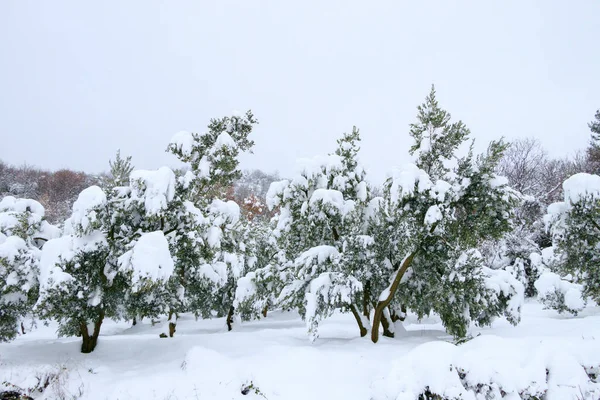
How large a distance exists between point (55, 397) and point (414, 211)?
979 centimetres

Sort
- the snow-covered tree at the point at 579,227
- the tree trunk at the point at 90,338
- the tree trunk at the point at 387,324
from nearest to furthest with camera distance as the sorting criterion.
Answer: the snow-covered tree at the point at 579,227
the tree trunk at the point at 90,338
the tree trunk at the point at 387,324

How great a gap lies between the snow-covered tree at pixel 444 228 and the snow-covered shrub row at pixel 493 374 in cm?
337

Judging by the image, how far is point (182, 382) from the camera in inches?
292

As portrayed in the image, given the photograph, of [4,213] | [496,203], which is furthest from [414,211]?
[4,213]

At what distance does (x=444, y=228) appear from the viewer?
9484mm

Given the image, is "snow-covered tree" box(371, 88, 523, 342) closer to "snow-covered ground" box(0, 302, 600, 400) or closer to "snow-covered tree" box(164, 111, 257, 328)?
"snow-covered ground" box(0, 302, 600, 400)

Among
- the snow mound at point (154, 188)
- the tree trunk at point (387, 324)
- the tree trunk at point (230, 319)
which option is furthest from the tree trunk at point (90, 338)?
the tree trunk at point (230, 319)

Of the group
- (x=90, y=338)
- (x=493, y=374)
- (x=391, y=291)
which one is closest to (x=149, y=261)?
(x=90, y=338)

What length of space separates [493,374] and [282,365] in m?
4.62

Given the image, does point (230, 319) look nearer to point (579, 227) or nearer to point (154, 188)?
point (154, 188)

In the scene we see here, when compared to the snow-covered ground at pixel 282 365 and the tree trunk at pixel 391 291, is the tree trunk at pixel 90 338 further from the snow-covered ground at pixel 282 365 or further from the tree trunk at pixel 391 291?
the tree trunk at pixel 391 291

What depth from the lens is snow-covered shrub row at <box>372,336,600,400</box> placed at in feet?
19.4

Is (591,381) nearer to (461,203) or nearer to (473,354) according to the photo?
(473,354)

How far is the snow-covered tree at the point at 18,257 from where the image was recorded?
27.8ft
